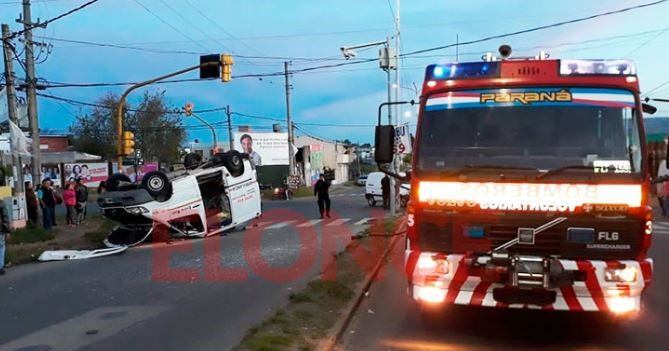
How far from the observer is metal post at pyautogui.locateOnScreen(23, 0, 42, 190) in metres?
21.1

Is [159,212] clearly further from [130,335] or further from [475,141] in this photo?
[475,141]

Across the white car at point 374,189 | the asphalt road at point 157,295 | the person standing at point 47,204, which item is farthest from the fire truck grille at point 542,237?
the white car at point 374,189

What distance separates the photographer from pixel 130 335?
6.90 m

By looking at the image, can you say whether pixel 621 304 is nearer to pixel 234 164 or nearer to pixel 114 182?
pixel 234 164

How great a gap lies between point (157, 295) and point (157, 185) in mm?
7189

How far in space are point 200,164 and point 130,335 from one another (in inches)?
477

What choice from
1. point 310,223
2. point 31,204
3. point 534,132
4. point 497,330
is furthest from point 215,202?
point 534,132

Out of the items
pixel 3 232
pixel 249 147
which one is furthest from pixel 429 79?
pixel 249 147

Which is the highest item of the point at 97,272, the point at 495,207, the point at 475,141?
the point at 475,141

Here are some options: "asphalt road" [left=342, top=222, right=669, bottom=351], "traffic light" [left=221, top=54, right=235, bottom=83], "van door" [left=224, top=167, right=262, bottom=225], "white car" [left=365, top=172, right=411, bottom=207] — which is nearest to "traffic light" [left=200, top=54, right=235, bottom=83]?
"traffic light" [left=221, top=54, right=235, bottom=83]

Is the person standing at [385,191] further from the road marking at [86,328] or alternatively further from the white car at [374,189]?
the road marking at [86,328]

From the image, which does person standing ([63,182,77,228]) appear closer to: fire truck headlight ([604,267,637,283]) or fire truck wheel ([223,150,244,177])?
fire truck wheel ([223,150,244,177])
